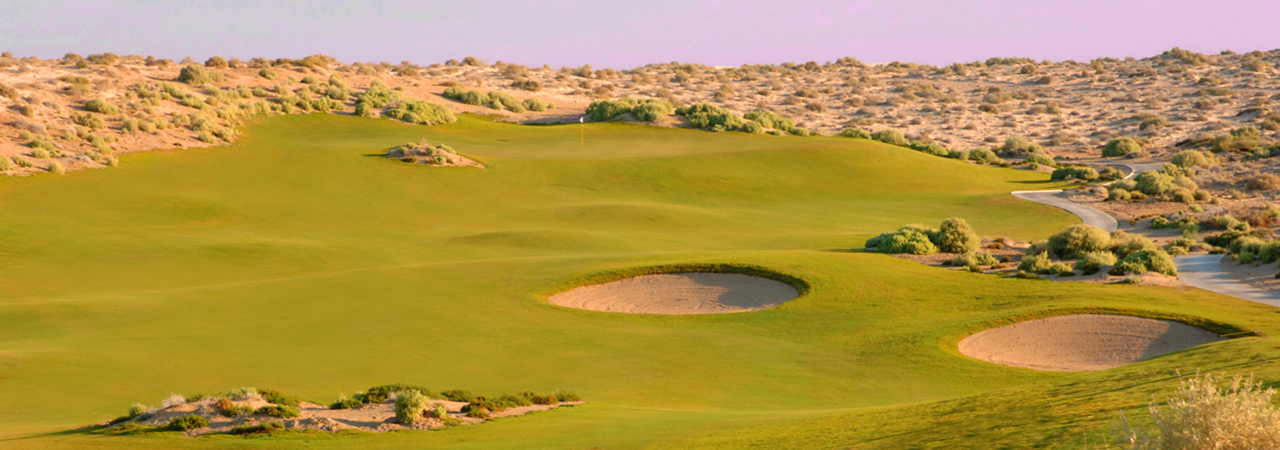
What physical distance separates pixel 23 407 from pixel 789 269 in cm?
1926

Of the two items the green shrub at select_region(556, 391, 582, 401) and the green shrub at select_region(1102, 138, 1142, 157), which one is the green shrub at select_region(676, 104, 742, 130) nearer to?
the green shrub at select_region(1102, 138, 1142, 157)

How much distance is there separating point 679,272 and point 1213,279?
51.0 feet

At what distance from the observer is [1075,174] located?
58.8 m

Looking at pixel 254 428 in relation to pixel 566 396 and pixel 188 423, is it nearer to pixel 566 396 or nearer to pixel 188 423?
pixel 188 423

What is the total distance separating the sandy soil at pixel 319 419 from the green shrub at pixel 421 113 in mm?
53192

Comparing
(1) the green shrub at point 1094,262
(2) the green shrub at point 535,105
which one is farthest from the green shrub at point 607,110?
(1) the green shrub at point 1094,262

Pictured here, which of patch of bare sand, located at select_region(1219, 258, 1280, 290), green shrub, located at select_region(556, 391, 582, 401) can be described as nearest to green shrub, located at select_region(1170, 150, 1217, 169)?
patch of bare sand, located at select_region(1219, 258, 1280, 290)

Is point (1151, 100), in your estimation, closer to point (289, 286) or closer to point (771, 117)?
point (771, 117)

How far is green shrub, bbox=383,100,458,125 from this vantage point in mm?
66375

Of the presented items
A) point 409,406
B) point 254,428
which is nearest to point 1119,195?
point 409,406

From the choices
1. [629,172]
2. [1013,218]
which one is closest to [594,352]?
[1013,218]

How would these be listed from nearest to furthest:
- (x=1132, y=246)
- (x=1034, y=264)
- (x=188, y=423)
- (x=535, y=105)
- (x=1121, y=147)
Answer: (x=188, y=423) → (x=1034, y=264) → (x=1132, y=246) → (x=535, y=105) → (x=1121, y=147)

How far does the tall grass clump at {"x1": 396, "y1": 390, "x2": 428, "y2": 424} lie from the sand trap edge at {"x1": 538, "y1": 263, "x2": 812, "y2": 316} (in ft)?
41.2

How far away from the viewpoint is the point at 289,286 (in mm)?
27078
